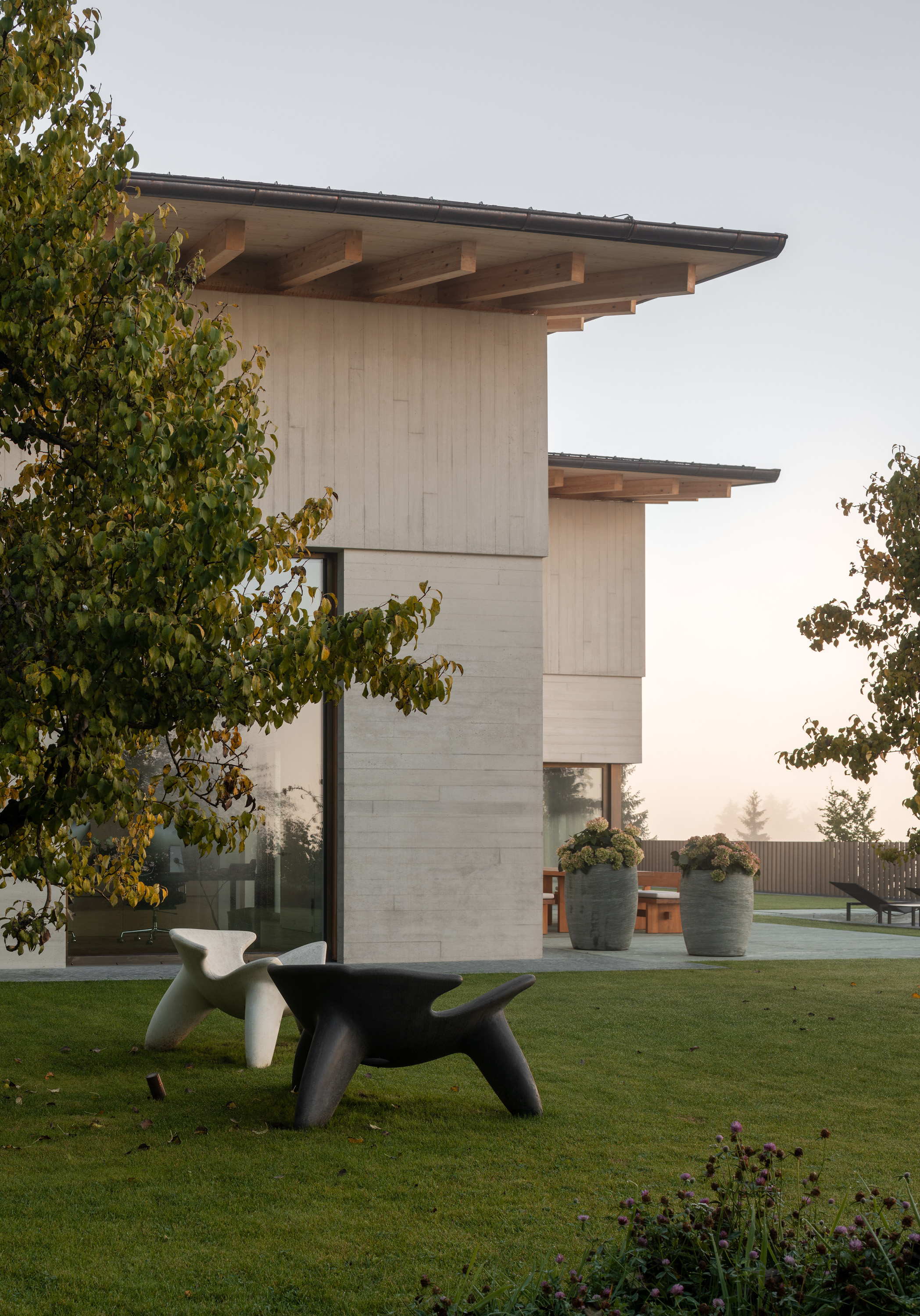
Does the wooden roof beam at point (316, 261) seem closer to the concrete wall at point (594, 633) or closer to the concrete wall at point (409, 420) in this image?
the concrete wall at point (409, 420)

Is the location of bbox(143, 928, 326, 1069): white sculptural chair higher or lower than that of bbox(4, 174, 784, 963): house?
lower

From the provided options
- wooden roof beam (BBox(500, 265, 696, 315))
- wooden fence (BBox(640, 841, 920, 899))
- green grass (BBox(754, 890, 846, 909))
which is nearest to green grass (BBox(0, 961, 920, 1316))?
wooden roof beam (BBox(500, 265, 696, 315))

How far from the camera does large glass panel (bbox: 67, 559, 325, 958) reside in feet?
39.3

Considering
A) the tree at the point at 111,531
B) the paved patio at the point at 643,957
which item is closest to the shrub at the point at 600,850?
the paved patio at the point at 643,957

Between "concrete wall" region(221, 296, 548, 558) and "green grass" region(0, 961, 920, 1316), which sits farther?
"concrete wall" region(221, 296, 548, 558)

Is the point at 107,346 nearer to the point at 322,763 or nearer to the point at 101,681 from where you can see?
the point at 101,681

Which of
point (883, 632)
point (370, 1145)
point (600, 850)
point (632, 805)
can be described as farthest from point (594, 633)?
point (632, 805)

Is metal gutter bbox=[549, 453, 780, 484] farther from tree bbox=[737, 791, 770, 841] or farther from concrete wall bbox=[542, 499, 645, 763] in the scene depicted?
tree bbox=[737, 791, 770, 841]

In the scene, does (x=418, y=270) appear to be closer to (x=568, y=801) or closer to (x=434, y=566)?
(x=434, y=566)

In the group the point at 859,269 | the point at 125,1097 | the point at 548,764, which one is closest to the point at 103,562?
the point at 125,1097

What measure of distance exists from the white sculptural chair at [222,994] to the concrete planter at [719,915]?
6.68 metres

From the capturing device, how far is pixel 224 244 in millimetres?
11211

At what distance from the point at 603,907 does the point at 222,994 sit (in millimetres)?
7480

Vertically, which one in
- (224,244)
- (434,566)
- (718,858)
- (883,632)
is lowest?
(718,858)
